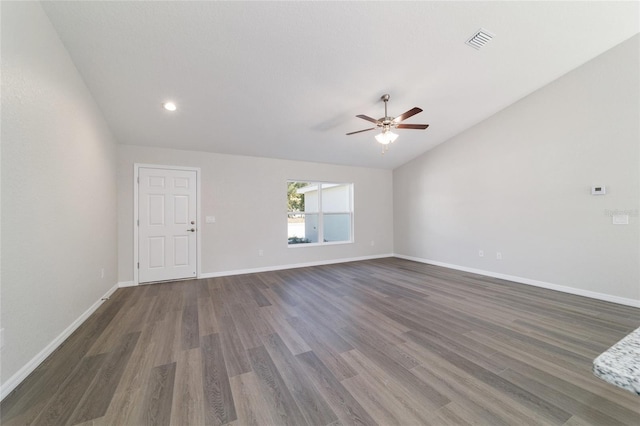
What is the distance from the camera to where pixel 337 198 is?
6.65 m

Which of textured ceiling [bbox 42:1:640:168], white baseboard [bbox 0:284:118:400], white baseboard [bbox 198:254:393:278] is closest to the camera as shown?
white baseboard [bbox 0:284:118:400]

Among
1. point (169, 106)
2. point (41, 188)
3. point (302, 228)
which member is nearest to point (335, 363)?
point (41, 188)

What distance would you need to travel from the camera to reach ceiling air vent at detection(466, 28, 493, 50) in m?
2.71

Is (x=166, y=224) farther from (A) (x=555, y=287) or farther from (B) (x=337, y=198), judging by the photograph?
(A) (x=555, y=287)

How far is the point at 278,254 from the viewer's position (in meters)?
5.35

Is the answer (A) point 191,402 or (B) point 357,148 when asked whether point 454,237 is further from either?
(A) point 191,402

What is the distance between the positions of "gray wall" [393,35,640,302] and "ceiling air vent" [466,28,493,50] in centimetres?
195

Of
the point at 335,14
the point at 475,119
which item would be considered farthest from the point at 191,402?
the point at 475,119

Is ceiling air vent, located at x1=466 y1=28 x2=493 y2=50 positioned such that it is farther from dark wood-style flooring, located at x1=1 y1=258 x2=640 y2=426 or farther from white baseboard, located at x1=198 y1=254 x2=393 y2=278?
white baseboard, located at x1=198 y1=254 x2=393 y2=278

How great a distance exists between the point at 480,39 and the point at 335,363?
12.3ft

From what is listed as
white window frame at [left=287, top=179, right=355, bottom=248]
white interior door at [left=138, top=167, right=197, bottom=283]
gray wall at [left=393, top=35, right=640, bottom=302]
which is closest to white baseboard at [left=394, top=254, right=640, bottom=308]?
gray wall at [left=393, top=35, right=640, bottom=302]

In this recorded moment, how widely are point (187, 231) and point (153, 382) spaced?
3.23m

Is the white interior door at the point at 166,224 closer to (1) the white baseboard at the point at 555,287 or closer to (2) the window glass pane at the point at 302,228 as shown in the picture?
(2) the window glass pane at the point at 302,228

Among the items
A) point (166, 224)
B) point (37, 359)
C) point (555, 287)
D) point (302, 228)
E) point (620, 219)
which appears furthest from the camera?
point (302, 228)
